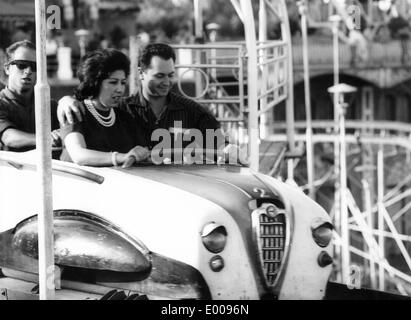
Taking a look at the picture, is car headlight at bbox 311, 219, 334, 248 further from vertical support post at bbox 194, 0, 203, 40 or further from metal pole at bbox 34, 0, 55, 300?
vertical support post at bbox 194, 0, 203, 40

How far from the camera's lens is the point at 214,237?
485 centimetres

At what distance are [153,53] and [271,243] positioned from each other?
1.53 m

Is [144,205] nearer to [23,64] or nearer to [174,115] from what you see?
[174,115]

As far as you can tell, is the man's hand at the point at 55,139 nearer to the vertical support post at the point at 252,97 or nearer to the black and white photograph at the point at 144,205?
the black and white photograph at the point at 144,205

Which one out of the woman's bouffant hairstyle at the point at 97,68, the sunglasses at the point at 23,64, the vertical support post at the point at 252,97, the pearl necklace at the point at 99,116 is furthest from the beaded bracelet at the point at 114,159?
the vertical support post at the point at 252,97

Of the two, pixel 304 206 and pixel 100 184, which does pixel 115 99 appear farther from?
pixel 304 206

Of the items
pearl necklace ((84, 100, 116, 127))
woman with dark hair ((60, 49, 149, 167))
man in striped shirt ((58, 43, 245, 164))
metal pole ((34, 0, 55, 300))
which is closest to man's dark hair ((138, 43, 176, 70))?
man in striped shirt ((58, 43, 245, 164))

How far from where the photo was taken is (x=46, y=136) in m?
4.66

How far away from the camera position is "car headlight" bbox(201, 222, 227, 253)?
4836mm

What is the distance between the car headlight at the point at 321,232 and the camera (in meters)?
5.16

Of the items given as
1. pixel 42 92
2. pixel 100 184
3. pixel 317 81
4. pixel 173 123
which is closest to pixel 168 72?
pixel 173 123

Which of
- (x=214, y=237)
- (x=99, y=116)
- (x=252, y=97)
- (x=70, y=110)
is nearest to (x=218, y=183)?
(x=214, y=237)

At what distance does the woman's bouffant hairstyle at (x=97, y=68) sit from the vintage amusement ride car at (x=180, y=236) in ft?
1.48
